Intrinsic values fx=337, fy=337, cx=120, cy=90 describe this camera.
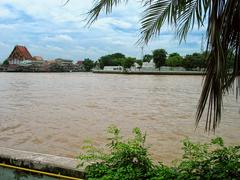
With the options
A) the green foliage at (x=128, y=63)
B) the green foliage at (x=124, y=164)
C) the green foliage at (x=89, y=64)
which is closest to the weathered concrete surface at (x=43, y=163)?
the green foliage at (x=124, y=164)

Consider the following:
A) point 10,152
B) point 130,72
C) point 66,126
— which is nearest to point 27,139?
point 66,126

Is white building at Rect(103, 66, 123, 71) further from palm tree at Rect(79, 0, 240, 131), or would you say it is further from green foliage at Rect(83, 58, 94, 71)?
palm tree at Rect(79, 0, 240, 131)

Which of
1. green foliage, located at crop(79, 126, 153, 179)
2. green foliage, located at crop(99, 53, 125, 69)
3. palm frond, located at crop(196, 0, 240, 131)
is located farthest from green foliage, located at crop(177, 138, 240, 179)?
green foliage, located at crop(99, 53, 125, 69)

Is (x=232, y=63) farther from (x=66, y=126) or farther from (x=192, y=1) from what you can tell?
(x=66, y=126)

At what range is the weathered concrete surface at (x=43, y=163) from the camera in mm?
3352

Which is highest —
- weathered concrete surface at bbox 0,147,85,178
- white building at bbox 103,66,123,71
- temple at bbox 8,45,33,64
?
temple at bbox 8,45,33,64

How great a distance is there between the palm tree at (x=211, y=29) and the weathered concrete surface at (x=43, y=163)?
1.53m

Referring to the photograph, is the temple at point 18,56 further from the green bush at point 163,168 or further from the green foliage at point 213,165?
the green foliage at point 213,165

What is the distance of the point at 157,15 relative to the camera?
102 inches

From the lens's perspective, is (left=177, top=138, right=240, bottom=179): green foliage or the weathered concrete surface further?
the weathered concrete surface

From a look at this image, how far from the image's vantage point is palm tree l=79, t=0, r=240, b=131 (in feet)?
6.89

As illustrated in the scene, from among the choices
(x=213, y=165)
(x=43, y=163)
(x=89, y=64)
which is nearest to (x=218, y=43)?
(x=213, y=165)

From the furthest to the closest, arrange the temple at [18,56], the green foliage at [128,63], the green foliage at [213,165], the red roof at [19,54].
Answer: the red roof at [19,54] → the temple at [18,56] → the green foliage at [128,63] → the green foliage at [213,165]

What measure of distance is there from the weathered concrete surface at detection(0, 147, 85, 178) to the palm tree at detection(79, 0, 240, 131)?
5.02 ft
